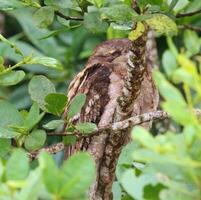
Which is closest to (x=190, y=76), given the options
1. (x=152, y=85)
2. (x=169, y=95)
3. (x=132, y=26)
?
(x=169, y=95)

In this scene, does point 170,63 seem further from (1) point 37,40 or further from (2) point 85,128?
(1) point 37,40

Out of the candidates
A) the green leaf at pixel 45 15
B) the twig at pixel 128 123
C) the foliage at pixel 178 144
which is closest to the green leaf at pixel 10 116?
the twig at pixel 128 123

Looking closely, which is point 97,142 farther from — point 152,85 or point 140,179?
point 140,179

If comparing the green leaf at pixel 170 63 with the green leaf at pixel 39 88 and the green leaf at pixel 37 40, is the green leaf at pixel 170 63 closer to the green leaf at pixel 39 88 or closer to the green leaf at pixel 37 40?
the green leaf at pixel 39 88

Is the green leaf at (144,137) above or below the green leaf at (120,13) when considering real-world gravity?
above

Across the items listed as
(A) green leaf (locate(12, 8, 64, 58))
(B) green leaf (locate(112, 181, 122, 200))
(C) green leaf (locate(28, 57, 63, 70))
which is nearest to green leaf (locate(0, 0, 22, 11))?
(C) green leaf (locate(28, 57, 63, 70))
